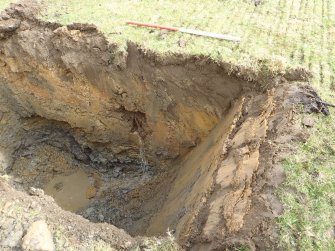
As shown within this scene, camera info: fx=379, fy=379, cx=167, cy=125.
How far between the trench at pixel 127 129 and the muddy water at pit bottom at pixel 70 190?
0.07ft

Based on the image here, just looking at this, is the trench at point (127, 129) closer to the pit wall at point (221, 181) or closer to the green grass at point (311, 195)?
the pit wall at point (221, 181)

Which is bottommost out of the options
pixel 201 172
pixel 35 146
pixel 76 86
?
pixel 35 146

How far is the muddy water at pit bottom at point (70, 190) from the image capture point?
7602mm

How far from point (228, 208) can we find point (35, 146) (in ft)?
17.3

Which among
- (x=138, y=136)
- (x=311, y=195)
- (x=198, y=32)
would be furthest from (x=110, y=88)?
(x=311, y=195)

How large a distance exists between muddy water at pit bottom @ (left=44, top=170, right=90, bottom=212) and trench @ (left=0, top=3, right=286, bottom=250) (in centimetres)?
2

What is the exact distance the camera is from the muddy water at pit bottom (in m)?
7.60

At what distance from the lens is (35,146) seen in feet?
26.3

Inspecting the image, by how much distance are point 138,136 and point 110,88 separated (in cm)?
112

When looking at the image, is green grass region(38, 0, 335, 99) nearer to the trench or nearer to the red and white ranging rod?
the red and white ranging rod

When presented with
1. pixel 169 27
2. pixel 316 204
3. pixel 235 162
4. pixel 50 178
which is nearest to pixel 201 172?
pixel 235 162

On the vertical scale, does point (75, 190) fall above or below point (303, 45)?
below

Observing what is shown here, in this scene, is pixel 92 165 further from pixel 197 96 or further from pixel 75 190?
pixel 197 96

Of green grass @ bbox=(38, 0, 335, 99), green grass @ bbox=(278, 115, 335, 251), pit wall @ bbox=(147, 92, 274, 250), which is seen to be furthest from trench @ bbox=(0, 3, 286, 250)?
green grass @ bbox=(278, 115, 335, 251)
